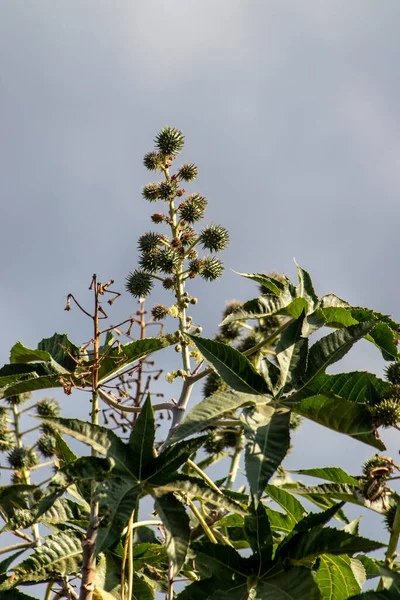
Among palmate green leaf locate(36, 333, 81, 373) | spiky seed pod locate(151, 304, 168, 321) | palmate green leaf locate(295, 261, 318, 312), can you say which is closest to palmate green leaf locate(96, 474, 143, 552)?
palmate green leaf locate(36, 333, 81, 373)

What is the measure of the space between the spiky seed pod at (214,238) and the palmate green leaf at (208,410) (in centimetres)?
301

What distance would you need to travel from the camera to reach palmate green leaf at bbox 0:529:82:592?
142 inches

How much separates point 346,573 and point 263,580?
512mm

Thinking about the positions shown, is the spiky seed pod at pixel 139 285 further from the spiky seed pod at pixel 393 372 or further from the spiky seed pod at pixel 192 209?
the spiky seed pod at pixel 393 372

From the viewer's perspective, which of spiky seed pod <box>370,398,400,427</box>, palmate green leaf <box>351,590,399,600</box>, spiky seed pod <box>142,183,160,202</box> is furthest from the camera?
spiky seed pod <box>142,183,160,202</box>

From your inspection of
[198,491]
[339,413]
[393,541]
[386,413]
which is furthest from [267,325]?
[393,541]

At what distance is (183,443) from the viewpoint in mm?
3398

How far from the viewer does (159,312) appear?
546 cm

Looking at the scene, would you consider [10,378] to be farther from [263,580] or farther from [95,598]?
[263,580]

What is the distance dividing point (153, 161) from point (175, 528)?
13.0 ft

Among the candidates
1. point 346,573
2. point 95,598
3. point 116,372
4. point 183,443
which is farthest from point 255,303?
point 95,598

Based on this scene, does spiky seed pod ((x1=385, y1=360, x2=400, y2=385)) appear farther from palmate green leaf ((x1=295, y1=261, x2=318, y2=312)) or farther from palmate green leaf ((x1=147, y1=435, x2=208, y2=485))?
palmate green leaf ((x1=147, y1=435, x2=208, y2=485))

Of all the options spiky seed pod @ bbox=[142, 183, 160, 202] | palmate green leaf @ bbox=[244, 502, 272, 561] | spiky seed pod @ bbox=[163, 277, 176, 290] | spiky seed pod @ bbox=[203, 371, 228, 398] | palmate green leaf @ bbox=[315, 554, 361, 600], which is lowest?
palmate green leaf @ bbox=[315, 554, 361, 600]

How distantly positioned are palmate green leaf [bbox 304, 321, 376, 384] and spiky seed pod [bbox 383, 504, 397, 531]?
27.5 inches
